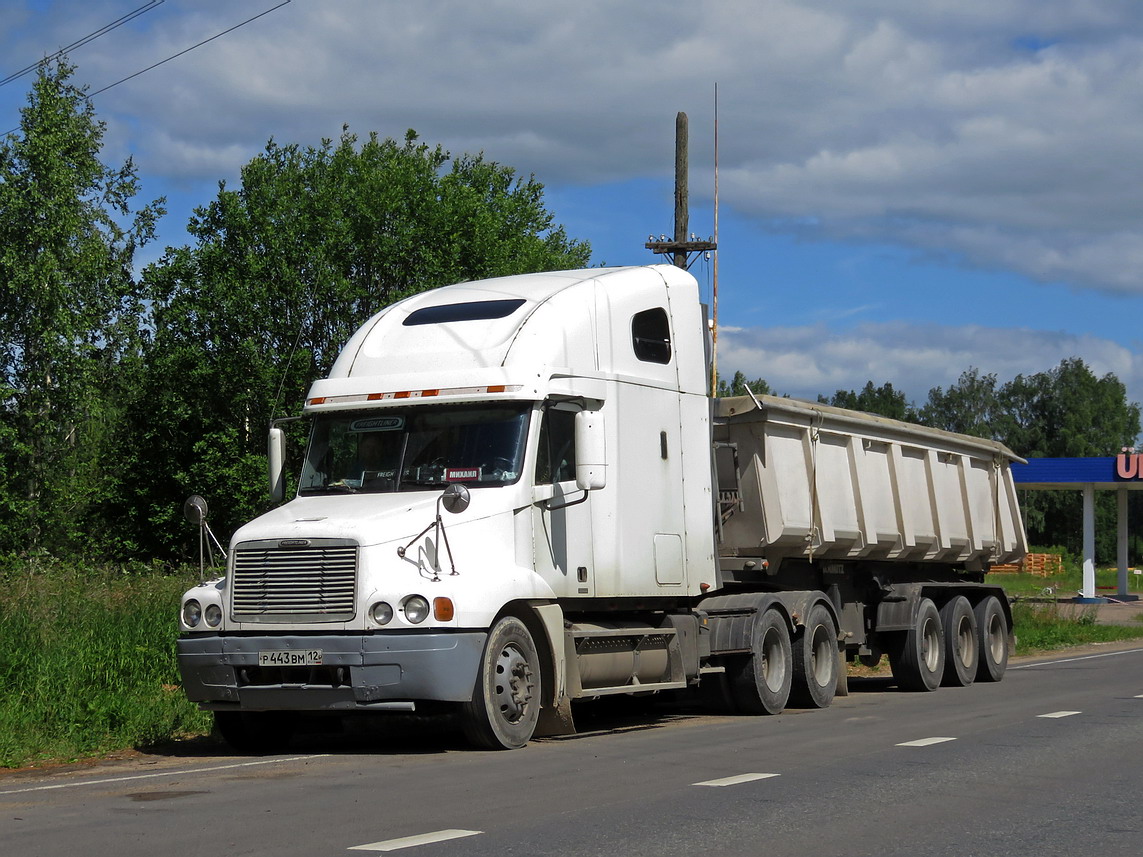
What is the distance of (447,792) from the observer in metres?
8.90

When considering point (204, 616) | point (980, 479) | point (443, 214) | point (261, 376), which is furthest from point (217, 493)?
point (204, 616)

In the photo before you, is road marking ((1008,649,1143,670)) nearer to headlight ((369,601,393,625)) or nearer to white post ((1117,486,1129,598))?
headlight ((369,601,393,625))

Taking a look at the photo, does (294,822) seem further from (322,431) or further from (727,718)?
(727,718)

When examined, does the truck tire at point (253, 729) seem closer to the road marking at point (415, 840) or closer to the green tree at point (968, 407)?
the road marking at point (415, 840)

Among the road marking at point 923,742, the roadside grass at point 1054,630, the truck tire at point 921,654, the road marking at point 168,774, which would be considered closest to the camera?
the road marking at point 168,774

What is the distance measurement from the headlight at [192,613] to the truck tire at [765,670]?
5650 mm

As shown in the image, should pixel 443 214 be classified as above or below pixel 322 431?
above

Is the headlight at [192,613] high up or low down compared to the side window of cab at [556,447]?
down

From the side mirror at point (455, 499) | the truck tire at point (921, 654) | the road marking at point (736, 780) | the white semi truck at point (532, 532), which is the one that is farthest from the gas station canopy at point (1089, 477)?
the road marking at point (736, 780)

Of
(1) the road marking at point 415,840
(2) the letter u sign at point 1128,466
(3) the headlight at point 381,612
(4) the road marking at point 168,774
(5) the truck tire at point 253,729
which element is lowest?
(1) the road marking at point 415,840

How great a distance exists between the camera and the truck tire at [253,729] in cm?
1167

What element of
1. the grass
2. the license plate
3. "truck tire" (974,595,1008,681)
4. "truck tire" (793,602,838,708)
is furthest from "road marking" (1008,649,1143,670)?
the license plate

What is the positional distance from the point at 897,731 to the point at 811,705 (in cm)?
308

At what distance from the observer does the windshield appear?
11680mm
